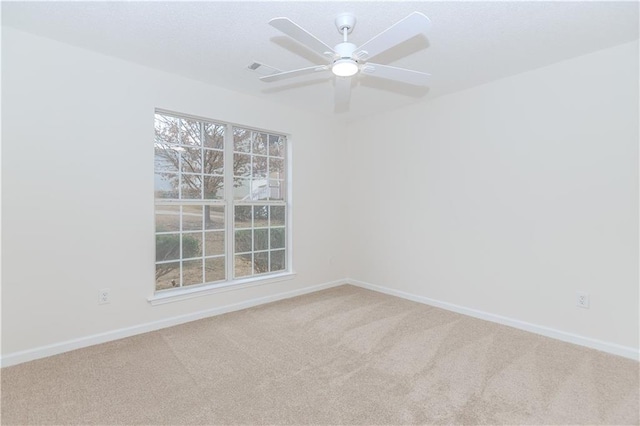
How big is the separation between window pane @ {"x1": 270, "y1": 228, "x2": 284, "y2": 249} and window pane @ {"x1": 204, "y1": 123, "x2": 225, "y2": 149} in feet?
3.92

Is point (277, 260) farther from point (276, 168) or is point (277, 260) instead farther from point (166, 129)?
point (166, 129)

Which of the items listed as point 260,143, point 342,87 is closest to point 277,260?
point 260,143

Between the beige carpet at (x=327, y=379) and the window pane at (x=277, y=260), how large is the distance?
3.36 ft

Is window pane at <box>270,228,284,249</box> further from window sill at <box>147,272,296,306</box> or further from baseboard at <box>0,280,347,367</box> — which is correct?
baseboard at <box>0,280,347,367</box>

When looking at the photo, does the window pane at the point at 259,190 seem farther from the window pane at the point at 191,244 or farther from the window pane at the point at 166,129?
the window pane at the point at 166,129

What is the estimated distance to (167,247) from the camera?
327 centimetres

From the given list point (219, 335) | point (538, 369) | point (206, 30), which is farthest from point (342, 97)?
point (538, 369)

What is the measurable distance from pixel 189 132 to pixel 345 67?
1.97 metres

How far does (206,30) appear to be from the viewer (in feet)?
7.82

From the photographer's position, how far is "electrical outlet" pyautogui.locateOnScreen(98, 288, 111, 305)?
2.81 meters

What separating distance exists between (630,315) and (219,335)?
3325 millimetres

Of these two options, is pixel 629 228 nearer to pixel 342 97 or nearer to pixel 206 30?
pixel 342 97

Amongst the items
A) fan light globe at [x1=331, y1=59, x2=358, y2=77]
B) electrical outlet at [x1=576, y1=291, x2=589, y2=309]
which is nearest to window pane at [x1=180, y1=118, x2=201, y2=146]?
fan light globe at [x1=331, y1=59, x2=358, y2=77]

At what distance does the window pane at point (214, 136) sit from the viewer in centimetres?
351
